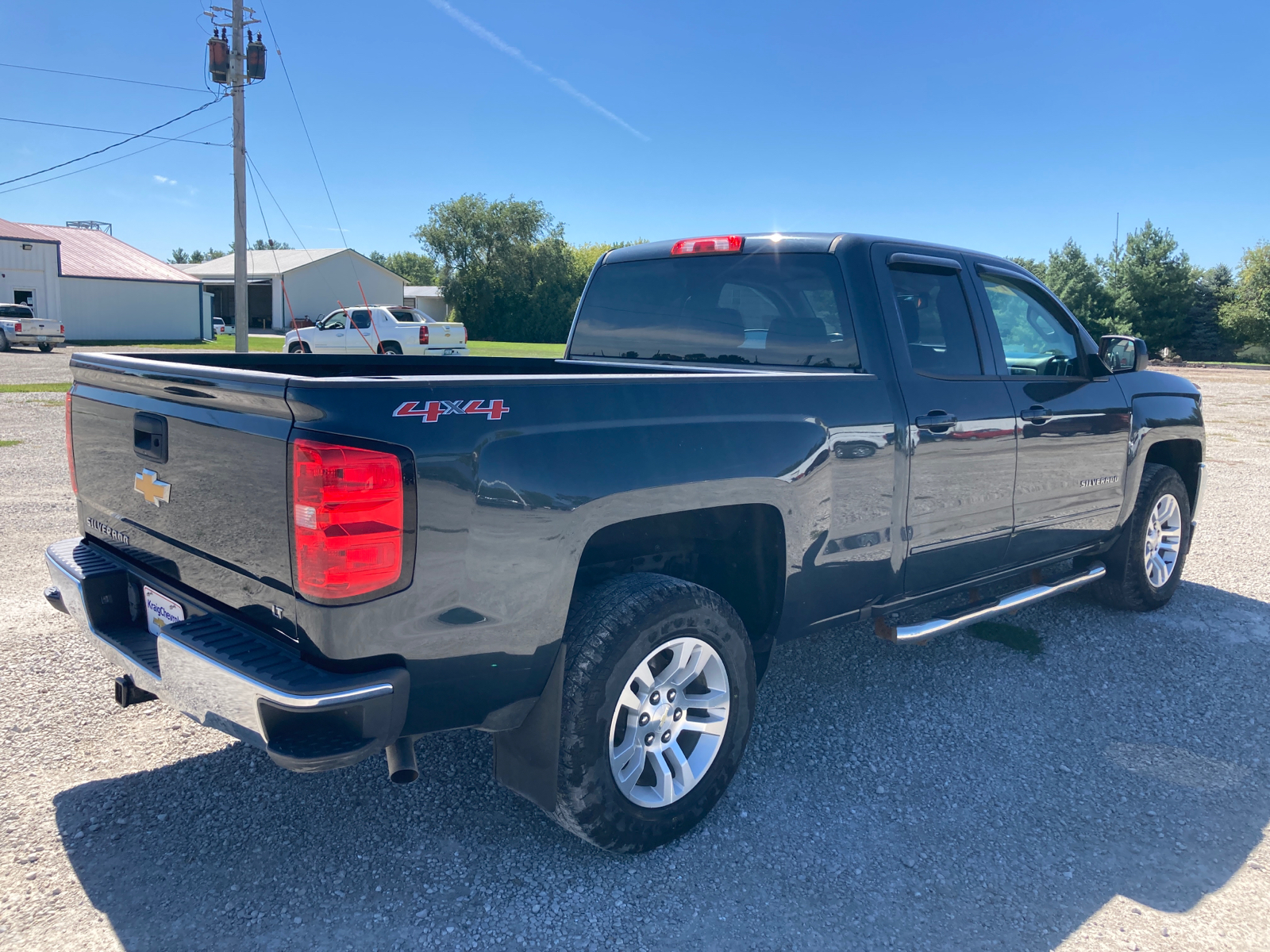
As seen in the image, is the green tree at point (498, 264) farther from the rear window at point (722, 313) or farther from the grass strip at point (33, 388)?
the rear window at point (722, 313)

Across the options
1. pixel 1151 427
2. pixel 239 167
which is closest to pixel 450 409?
pixel 1151 427

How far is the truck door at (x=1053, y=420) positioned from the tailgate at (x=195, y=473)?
323 centimetres

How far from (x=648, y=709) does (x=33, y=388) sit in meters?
19.1

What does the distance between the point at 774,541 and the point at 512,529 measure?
1182 millimetres

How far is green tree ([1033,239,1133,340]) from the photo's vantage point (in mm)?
46875

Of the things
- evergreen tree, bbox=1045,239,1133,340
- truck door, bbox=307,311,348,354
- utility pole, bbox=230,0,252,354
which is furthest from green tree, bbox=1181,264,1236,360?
utility pole, bbox=230,0,252,354

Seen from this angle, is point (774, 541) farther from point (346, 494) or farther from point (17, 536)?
point (17, 536)

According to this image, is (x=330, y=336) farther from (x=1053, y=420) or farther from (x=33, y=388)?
(x=1053, y=420)

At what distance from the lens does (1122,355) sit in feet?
16.0

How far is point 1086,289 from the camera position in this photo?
1877 inches

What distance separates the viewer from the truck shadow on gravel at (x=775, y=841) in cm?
255

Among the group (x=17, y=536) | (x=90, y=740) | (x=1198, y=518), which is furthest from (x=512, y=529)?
(x=1198, y=518)

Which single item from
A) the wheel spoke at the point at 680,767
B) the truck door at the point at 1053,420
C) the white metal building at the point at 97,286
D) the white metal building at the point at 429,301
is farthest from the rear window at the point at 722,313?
the white metal building at the point at 429,301

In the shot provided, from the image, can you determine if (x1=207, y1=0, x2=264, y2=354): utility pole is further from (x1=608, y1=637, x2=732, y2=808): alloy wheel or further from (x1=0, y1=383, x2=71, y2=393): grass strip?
A: (x1=608, y1=637, x2=732, y2=808): alloy wheel
